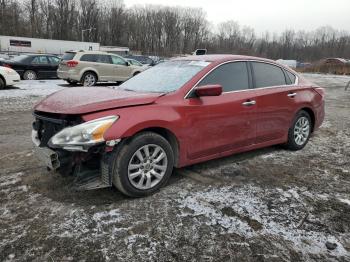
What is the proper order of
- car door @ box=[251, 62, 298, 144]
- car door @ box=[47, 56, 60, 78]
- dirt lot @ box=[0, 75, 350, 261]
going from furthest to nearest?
1. car door @ box=[47, 56, 60, 78]
2. car door @ box=[251, 62, 298, 144]
3. dirt lot @ box=[0, 75, 350, 261]

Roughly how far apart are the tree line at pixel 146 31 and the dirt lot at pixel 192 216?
74473 mm

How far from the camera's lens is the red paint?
Result: 3.44 meters

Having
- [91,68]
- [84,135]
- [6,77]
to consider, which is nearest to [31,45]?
[91,68]

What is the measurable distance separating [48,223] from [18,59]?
52.6 feet

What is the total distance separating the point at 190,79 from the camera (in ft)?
13.4

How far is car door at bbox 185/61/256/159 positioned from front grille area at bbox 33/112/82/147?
52.2 inches

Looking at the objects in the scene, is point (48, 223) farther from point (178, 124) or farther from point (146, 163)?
point (178, 124)

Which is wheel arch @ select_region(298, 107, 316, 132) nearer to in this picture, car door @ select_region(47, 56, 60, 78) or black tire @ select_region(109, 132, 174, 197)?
black tire @ select_region(109, 132, 174, 197)

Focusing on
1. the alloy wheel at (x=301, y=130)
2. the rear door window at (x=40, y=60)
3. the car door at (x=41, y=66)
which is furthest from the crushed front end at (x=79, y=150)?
the rear door window at (x=40, y=60)

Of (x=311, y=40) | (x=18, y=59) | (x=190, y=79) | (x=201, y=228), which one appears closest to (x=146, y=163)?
(x=201, y=228)

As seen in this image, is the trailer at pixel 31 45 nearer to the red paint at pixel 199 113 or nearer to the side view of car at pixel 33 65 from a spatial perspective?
the side view of car at pixel 33 65

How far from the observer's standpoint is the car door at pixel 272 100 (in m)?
4.77

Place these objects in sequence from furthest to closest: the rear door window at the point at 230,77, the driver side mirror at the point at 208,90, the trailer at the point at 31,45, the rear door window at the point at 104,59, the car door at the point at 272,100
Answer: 1. the trailer at the point at 31,45
2. the rear door window at the point at 104,59
3. the car door at the point at 272,100
4. the rear door window at the point at 230,77
5. the driver side mirror at the point at 208,90

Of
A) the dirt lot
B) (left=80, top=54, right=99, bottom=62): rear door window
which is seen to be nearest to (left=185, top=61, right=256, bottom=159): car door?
the dirt lot
